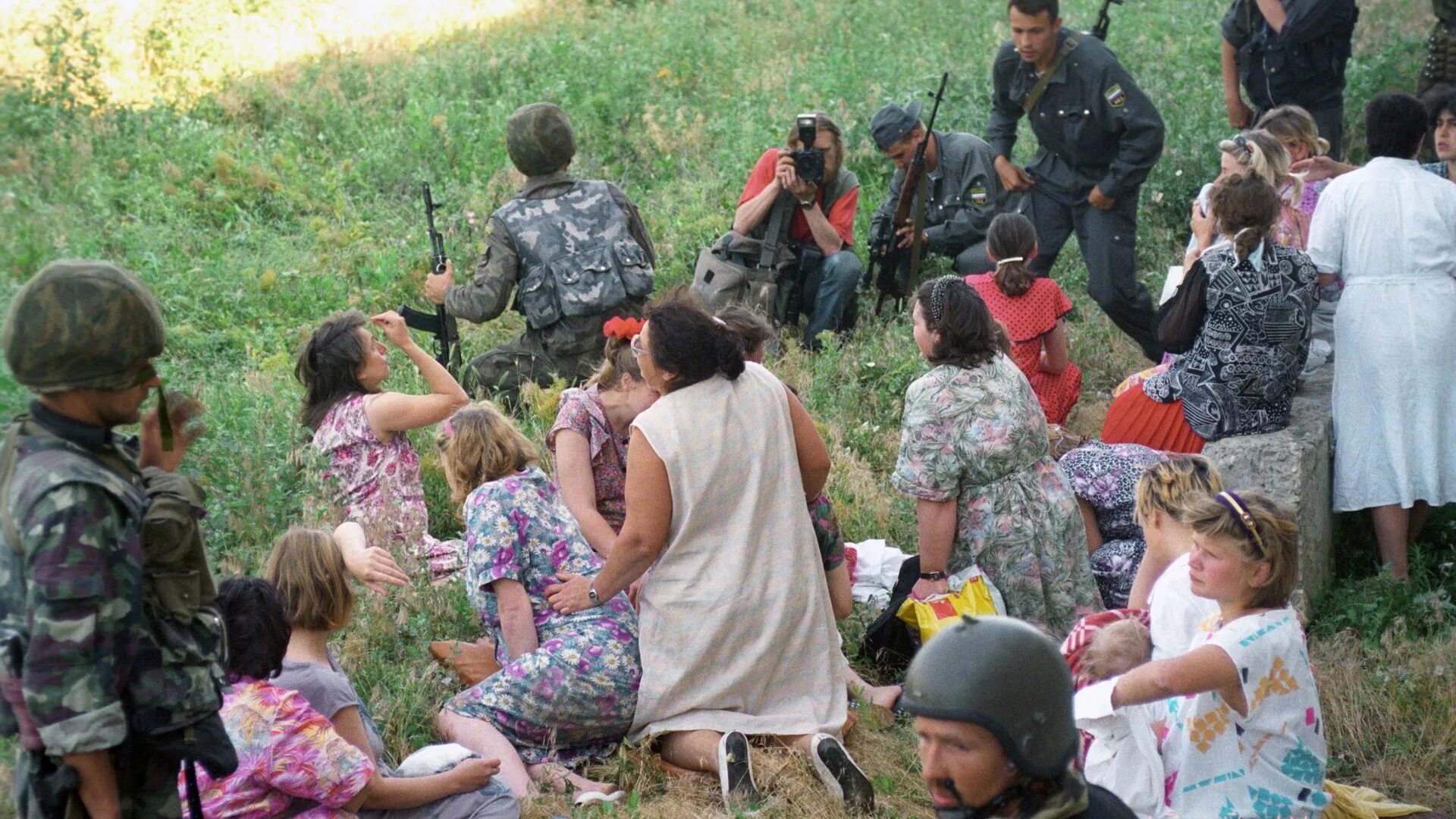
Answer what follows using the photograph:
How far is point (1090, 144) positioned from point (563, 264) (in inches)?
119

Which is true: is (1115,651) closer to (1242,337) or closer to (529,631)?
(529,631)

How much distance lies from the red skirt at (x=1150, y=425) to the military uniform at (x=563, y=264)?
7.54 ft

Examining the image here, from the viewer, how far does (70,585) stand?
2.58m

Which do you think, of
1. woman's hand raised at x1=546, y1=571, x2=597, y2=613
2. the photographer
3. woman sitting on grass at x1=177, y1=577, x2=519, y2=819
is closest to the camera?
the photographer

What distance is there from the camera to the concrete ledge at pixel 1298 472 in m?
5.61

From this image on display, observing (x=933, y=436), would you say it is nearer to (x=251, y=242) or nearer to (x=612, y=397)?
(x=612, y=397)

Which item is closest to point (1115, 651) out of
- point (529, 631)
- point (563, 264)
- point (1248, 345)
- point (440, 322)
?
point (529, 631)

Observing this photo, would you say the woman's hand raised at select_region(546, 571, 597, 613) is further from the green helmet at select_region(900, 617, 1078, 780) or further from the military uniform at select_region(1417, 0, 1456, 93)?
the military uniform at select_region(1417, 0, 1456, 93)

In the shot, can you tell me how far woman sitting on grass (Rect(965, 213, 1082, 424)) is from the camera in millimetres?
6602

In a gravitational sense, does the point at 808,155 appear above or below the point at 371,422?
above

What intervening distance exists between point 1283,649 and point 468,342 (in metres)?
5.73

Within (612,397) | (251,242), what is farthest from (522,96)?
(612,397)

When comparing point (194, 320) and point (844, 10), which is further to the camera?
point (844, 10)

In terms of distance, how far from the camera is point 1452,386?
19.7 feet
